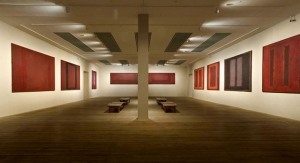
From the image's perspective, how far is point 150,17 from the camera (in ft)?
19.6

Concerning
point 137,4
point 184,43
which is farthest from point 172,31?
point 137,4

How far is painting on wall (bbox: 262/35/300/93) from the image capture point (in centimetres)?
554

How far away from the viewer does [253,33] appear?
297 inches

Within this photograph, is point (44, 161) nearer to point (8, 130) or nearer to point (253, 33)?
point (8, 130)

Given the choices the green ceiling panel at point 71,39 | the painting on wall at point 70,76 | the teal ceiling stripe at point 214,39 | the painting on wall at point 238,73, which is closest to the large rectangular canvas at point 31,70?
the painting on wall at point 70,76

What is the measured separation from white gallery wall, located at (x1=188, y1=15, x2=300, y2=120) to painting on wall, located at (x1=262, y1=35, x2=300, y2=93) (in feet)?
0.66

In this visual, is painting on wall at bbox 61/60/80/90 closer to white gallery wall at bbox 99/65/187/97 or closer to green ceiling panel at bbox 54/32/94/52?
green ceiling panel at bbox 54/32/94/52

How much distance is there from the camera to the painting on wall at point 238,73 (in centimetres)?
804

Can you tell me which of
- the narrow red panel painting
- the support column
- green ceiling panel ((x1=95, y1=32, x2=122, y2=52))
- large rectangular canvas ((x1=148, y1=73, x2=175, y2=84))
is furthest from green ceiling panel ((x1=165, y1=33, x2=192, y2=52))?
the narrow red panel painting

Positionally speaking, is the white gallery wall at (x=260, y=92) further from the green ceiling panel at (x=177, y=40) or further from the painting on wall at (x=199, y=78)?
the painting on wall at (x=199, y=78)

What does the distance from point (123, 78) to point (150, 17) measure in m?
13.8

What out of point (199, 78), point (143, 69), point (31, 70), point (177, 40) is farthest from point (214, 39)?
point (31, 70)

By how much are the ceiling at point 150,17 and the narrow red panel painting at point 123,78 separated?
419 inches

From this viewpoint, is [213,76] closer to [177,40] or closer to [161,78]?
[177,40]
